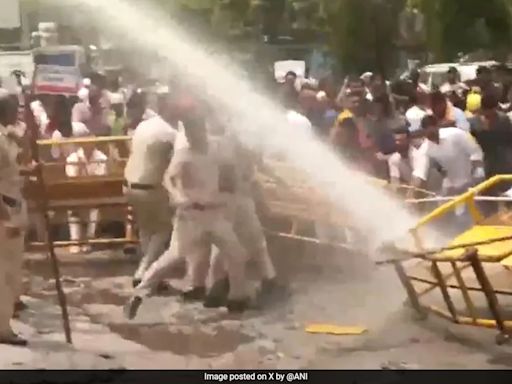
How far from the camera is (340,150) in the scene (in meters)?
1.60

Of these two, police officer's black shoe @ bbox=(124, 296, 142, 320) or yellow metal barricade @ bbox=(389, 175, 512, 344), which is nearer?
yellow metal barricade @ bbox=(389, 175, 512, 344)

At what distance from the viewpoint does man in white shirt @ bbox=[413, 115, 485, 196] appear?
1.60 m

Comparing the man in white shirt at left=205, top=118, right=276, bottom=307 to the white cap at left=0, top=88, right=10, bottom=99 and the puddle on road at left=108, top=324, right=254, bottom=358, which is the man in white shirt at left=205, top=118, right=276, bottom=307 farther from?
the white cap at left=0, top=88, right=10, bottom=99

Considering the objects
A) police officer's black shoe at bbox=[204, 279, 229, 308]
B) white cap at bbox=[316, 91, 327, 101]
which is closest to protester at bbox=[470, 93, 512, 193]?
white cap at bbox=[316, 91, 327, 101]

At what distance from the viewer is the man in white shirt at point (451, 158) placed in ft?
5.25

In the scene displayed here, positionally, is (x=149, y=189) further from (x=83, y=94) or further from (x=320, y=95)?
(x=320, y=95)

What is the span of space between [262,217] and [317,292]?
18 cm

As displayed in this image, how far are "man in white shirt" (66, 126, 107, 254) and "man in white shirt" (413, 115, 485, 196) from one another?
599 millimetres

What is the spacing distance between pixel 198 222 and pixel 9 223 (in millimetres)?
357

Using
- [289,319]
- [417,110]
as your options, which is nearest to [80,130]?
[289,319]

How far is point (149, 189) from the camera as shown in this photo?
161cm

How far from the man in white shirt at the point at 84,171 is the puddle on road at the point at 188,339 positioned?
0.62 feet

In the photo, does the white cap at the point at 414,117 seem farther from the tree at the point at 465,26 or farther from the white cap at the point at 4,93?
the white cap at the point at 4,93
